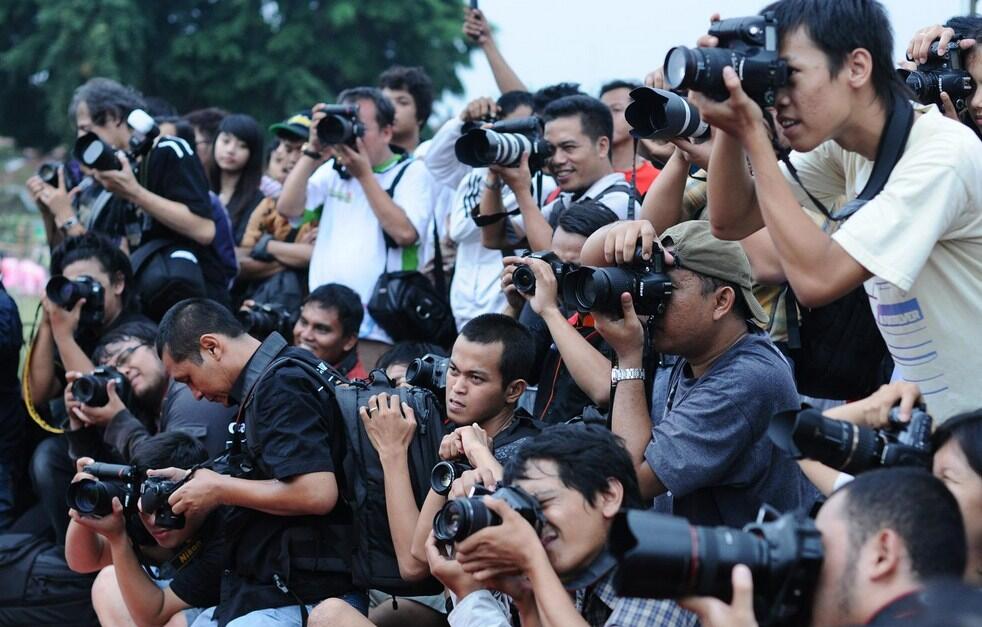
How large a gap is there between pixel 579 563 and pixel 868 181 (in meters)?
1.05

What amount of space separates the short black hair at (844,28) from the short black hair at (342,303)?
2895 millimetres

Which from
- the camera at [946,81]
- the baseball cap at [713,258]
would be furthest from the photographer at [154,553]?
the camera at [946,81]

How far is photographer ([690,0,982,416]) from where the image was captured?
262 centimetres

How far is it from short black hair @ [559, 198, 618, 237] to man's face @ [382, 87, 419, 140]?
7.40 ft

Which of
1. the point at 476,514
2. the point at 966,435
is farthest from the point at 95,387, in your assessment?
the point at 966,435

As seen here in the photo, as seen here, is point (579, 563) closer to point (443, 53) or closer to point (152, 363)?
point (152, 363)

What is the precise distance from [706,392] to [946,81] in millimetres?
1153

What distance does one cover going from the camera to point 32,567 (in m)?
5.14

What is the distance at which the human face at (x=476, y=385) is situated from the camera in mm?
3969

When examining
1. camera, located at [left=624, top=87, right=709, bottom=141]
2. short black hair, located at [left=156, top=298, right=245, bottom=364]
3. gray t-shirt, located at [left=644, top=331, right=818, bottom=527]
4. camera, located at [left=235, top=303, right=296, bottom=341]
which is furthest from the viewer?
camera, located at [left=235, top=303, right=296, bottom=341]

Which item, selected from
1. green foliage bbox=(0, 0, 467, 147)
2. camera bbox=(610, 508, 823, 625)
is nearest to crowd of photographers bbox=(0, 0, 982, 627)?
camera bbox=(610, 508, 823, 625)

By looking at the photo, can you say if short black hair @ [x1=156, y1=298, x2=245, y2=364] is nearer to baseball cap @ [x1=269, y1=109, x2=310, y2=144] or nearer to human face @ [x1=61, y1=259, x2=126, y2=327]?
human face @ [x1=61, y1=259, x2=126, y2=327]

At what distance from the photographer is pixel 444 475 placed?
3.50 meters

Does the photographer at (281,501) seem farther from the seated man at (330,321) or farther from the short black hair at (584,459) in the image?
the seated man at (330,321)
